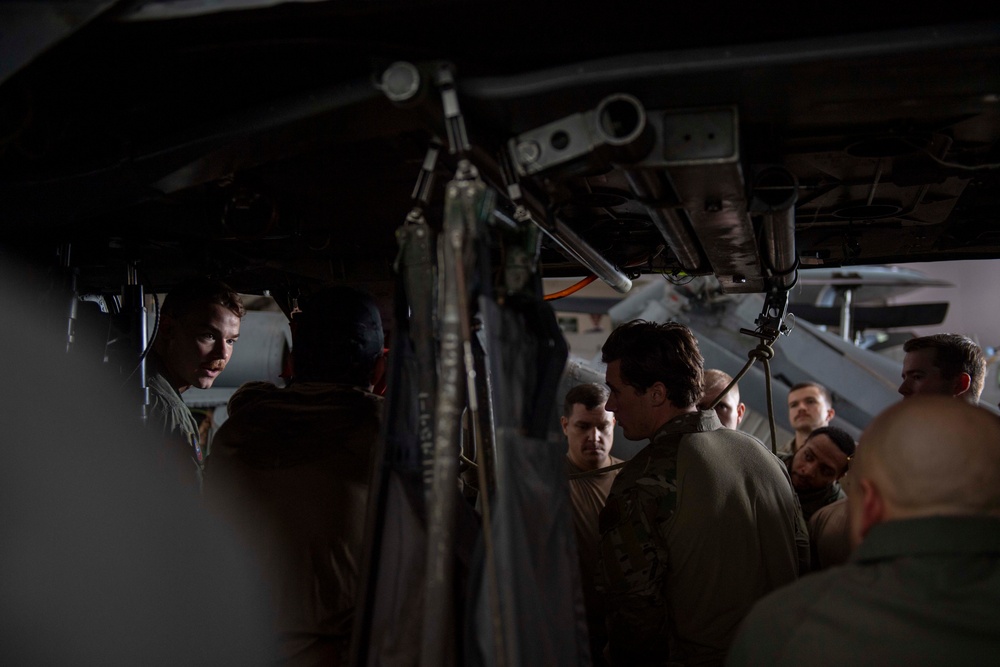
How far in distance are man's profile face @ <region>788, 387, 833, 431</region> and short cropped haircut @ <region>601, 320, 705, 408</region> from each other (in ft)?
9.73

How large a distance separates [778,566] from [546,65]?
164 cm

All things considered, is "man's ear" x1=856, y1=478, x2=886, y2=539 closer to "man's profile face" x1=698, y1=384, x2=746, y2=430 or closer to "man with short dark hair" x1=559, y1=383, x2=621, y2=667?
"man with short dark hair" x1=559, y1=383, x2=621, y2=667

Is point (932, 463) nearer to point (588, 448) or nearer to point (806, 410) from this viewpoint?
point (588, 448)

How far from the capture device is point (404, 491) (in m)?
1.65

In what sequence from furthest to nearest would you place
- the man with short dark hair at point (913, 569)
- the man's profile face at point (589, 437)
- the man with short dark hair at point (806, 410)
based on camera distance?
the man with short dark hair at point (806, 410) < the man's profile face at point (589, 437) < the man with short dark hair at point (913, 569)

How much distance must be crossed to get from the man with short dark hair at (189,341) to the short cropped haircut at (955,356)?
9.28ft

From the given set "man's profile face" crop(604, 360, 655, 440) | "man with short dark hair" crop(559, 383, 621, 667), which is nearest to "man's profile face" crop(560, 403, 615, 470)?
"man with short dark hair" crop(559, 383, 621, 667)

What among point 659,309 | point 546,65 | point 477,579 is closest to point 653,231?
point 546,65

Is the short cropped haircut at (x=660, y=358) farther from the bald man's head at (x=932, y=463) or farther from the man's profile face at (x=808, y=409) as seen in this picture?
the man's profile face at (x=808, y=409)

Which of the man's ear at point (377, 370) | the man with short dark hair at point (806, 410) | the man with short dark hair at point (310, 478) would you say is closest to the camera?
the man with short dark hair at point (310, 478)

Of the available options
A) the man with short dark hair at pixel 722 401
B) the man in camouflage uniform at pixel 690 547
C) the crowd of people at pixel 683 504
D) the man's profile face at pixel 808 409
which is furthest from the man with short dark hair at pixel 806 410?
the man in camouflage uniform at pixel 690 547

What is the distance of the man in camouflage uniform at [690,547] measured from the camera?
2414mm

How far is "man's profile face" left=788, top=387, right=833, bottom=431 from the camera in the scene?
5.52 metres

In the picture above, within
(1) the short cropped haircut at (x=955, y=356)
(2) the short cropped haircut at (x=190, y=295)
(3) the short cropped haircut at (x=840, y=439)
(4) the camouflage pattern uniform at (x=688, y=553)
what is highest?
(2) the short cropped haircut at (x=190, y=295)
